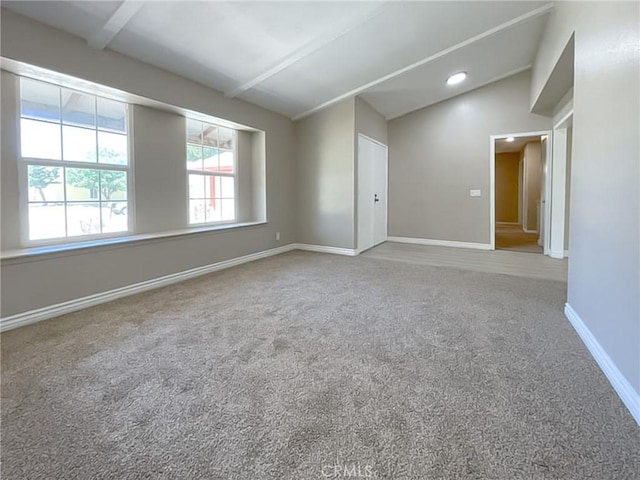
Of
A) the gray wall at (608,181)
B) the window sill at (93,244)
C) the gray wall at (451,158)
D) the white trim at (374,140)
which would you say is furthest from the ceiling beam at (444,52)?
the window sill at (93,244)

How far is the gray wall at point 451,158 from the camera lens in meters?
5.23

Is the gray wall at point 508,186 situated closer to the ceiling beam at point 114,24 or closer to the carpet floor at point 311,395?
the carpet floor at point 311,395

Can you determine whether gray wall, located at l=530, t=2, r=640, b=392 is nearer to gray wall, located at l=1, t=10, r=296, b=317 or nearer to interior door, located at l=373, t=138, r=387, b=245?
interior door, located at l=373, t=138, r=387, b=245

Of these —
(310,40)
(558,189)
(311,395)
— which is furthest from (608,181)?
(558,189)

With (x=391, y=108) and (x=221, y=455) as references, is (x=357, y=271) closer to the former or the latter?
(x=221, y=455)

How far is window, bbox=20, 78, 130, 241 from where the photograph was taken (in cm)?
267

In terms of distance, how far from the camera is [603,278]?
1818mm

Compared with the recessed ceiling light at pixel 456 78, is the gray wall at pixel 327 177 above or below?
below

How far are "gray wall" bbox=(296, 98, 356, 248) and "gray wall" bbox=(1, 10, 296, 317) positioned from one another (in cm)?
105

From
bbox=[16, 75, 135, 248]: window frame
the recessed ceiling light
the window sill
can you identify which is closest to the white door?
the recessed ceiling light

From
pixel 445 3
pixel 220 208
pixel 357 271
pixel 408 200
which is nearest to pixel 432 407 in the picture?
pixel 357 271

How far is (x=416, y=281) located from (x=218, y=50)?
10.8ft

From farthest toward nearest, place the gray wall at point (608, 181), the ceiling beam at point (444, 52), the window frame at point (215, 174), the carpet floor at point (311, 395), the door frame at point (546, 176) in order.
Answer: the door frame at point (546, 176), the window frame at point (215, 174), the ceiling beam at point (444, 52), the gray wall at point (608, 181), the carpet floor at point (311, 395)

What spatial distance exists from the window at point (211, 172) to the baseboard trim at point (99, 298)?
709mm
